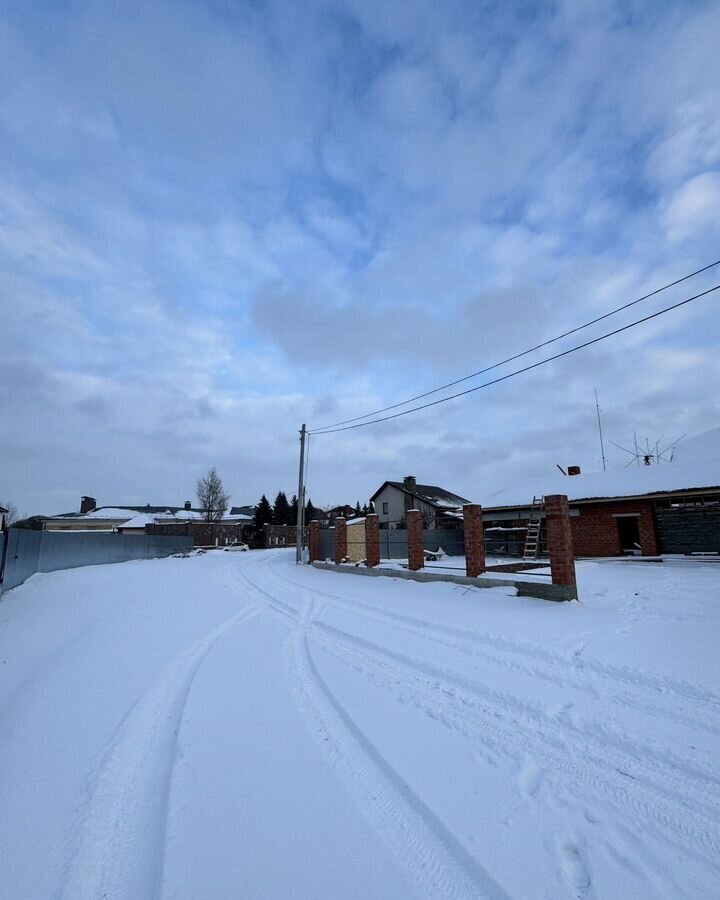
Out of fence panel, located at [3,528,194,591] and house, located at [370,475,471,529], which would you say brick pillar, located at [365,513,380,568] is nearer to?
fence panel, located at [3,528,194,591]

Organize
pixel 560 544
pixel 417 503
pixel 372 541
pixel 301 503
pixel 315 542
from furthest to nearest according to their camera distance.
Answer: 1. pixel 417 503
2. pixel 301 503
3. pixel 315 542
4. pixel 372 541
5. pixel 560 544

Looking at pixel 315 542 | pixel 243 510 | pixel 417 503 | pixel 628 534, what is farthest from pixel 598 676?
pixel 243 510

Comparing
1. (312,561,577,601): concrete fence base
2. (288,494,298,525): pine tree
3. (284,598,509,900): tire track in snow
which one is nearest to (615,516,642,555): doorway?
(312,561,577,601): concrete fence base

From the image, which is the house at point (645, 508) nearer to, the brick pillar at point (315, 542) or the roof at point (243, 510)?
the brick pillar at point (315, 542)

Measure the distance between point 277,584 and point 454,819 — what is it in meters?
12.9

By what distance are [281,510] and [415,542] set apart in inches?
2250

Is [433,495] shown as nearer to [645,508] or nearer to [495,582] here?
[645,508]

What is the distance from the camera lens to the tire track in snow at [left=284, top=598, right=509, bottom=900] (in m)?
2.21

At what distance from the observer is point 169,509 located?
89.6 metres

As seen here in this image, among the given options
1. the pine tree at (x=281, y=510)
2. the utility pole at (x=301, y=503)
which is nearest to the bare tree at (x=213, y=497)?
the pine tree at (x=281, y=510)

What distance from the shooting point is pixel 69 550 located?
22.8m

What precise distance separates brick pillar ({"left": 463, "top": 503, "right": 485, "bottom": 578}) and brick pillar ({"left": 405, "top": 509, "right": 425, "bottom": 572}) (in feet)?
7.66

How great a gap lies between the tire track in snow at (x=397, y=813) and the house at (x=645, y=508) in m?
14.5

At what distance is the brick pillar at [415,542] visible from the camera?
13.8 m
